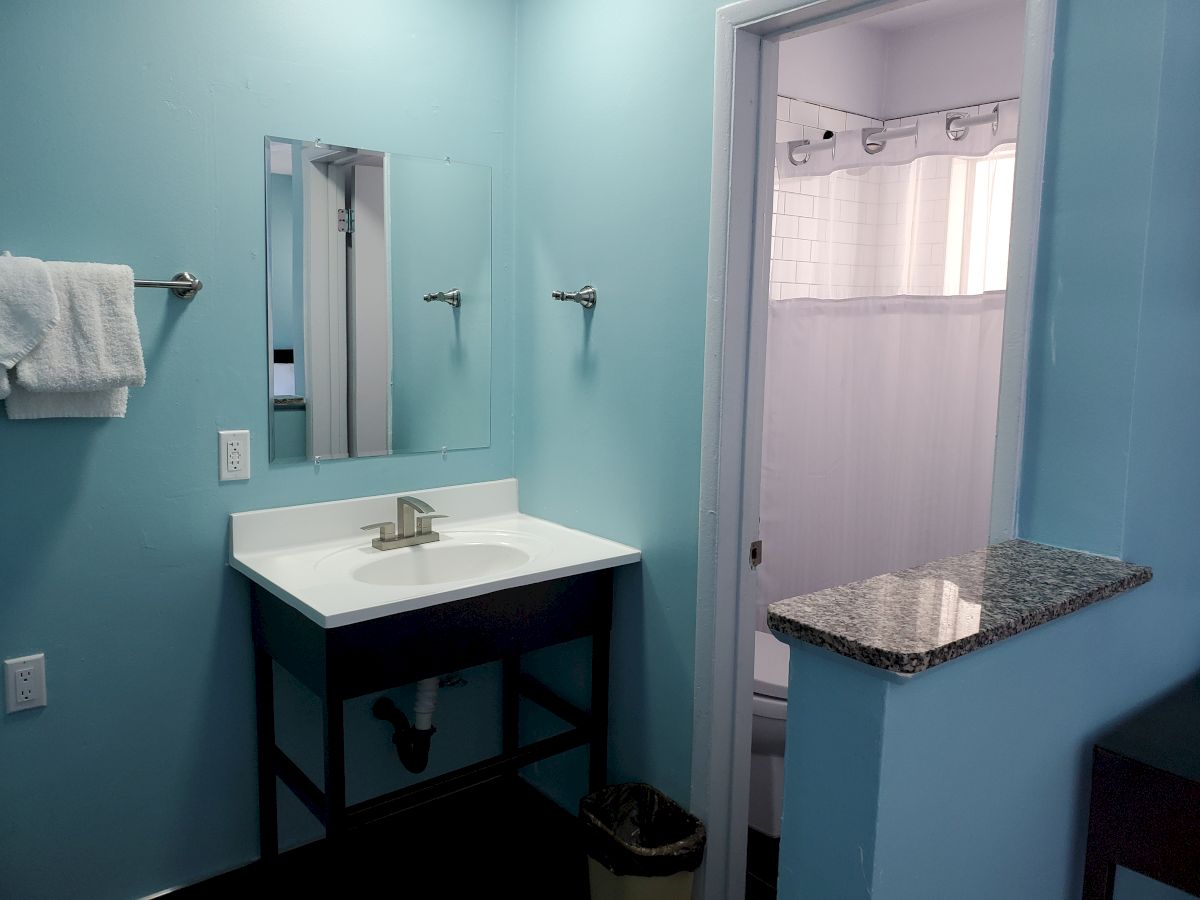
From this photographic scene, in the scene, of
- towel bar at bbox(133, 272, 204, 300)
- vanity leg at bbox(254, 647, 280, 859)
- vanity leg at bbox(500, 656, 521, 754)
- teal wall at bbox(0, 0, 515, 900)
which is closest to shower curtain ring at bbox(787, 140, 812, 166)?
teal wall at bbox(0, 0, 515, 900)

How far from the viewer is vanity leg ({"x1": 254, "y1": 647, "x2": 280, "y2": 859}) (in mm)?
2172

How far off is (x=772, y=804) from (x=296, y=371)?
1.62m

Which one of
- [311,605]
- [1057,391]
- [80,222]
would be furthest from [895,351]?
[80,222]

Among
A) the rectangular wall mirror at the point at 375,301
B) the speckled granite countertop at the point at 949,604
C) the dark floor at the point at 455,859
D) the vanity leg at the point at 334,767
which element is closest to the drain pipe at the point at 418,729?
the dark floor at the point at 455,859

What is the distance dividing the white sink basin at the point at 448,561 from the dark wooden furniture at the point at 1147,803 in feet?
4.02

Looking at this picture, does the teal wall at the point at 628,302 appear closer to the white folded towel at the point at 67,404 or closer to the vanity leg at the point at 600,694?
the vanity leg at the point at 600,694

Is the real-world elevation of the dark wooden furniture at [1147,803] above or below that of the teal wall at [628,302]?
below

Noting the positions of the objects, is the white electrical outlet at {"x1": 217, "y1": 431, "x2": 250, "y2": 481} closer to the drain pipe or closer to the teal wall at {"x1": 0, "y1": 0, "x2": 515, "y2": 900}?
the teal wall at {"x1": 0, "y1": 0, "x2": 515, "y2": 900}

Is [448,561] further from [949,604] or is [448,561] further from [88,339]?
[949,604]

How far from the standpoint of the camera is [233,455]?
2100mm

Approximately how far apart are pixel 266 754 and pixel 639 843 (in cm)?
88

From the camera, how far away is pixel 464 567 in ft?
7.51

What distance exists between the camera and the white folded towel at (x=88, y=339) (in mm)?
1754

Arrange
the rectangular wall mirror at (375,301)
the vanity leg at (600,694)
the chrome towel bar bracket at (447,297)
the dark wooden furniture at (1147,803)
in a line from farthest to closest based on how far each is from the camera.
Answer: the chrome towel bar bracket at (447,297)
the vanity leg at (600,694)
the rectangular wall mirror at (375,301)
the dark wooden furniture at (1147,803)
